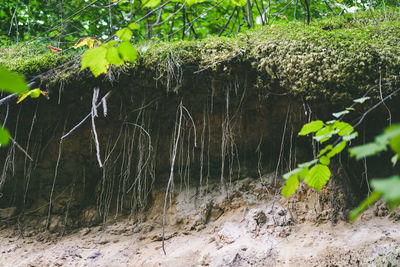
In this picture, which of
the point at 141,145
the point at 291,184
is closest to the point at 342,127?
the point at 291,184

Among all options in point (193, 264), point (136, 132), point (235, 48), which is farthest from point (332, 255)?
point (136, 132)

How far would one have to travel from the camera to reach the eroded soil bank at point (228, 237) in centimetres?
203

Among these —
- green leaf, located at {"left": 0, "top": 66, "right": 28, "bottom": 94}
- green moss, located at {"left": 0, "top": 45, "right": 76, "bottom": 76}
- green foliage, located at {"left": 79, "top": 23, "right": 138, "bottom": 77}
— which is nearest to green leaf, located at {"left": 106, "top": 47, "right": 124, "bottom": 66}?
green foliage, located at {"left": 79, "top": 23, "right": 138, "bottom": 77}

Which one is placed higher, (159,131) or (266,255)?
(159,131)

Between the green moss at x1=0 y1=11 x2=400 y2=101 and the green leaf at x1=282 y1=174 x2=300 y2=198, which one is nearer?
the green leaf at x1=282 y1=174 x2=300 y2=198

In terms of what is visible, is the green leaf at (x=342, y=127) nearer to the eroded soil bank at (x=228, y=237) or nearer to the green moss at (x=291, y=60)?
the green moss at (x=291, y=60)

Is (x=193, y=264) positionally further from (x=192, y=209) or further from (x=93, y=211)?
(x=93, y=211)

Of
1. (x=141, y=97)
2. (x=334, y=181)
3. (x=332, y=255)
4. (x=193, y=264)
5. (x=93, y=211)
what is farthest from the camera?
(x=93, y=211)

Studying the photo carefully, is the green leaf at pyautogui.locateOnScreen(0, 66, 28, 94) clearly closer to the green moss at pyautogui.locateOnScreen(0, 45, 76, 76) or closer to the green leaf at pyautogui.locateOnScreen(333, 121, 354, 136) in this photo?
the green leaf at pyautogui.locateOnScreen(333, 121, 354, 136)

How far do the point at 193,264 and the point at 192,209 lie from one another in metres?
0.49

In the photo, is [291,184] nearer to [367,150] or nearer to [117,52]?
[367,150]

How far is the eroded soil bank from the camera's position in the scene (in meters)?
2.03

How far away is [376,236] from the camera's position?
203 cm

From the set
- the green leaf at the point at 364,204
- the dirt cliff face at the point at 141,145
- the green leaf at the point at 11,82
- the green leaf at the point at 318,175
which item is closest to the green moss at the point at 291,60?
the dirt cliff face at the point at 141,145
